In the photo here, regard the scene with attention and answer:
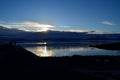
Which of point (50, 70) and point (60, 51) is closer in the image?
point (50, 70)

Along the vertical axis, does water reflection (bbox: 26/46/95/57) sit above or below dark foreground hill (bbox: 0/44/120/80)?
below

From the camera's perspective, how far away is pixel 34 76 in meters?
20.5

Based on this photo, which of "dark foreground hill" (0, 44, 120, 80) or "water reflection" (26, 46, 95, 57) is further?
"water reflection" (26, 46, 95, 57)

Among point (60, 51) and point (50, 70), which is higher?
point (50, 70)

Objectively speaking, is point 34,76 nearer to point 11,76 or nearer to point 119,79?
point 11,76

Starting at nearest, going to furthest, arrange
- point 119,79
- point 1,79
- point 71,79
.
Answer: point 1,79 < point 71,79 < point 119,79

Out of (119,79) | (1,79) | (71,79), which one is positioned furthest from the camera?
(119,79)

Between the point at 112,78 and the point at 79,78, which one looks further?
the point at 112,78

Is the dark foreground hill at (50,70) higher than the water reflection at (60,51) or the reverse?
higher

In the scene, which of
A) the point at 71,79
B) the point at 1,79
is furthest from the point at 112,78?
the point at 1,79

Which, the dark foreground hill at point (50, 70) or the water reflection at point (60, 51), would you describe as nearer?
the dark foreground hill at point (50, 70)

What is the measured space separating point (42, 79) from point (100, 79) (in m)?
4.70

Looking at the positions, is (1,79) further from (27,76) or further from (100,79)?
(100,79)

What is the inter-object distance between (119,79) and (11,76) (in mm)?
8912
